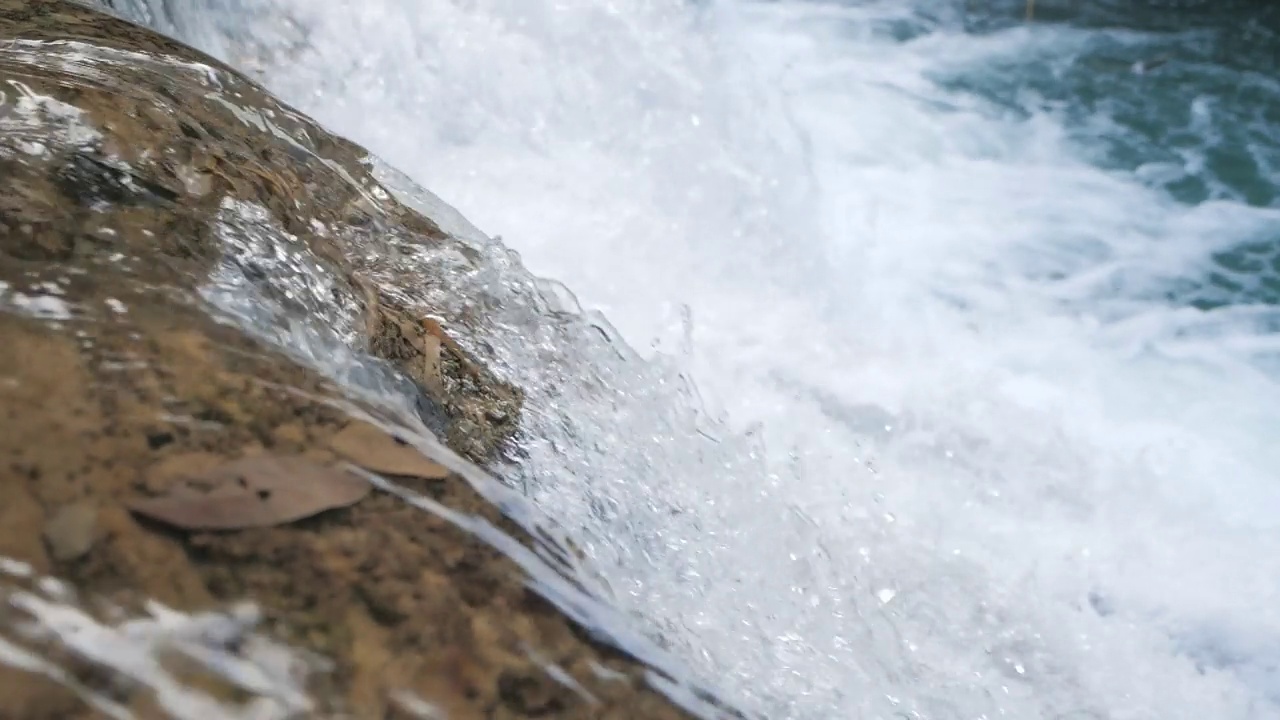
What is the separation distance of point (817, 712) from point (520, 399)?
595 millimetres

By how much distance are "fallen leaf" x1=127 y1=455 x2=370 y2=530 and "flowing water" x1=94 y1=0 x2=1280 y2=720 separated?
377mm

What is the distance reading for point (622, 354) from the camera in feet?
6.31

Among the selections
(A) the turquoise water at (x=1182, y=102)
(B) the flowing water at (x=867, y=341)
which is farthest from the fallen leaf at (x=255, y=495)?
(A) the turquoise water at (x=1182, y=102)

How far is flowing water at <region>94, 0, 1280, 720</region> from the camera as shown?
5.40 ft

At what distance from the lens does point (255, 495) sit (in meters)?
0.77

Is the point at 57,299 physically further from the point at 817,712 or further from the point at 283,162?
the point at 817,712

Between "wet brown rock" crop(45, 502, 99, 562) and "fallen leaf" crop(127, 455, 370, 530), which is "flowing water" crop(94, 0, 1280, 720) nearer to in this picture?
"fallen leaf" crop(127, 455, 370, 530)

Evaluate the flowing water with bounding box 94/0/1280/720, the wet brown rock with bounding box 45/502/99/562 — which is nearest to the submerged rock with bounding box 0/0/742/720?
the wet brown rock with bounding box 45/502/99/562

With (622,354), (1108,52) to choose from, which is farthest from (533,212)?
(1108,52)

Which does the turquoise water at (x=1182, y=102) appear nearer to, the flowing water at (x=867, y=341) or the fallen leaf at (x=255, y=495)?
the flowing water at (x=867, y=341)

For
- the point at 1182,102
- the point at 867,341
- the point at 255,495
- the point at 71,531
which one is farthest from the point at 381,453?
the point at 1182,102

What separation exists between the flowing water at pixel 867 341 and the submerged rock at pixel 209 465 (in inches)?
11.6

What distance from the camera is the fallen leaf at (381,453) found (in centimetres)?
86

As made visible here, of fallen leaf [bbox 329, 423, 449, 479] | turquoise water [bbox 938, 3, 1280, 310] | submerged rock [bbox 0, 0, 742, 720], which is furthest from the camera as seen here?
turquoise water [bbox 938, 3, 1280, 310]
